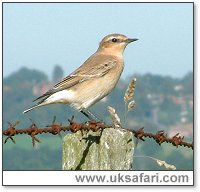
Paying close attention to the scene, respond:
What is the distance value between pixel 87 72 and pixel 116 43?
1.38 meters

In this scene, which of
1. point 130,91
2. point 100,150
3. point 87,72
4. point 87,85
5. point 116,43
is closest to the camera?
point 100,150

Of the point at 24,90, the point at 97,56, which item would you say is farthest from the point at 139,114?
the point at 97,56

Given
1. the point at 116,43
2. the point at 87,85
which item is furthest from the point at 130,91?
the point at 116,43

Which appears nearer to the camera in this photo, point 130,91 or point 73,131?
point 73,131

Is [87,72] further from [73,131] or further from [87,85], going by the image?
[73,131]

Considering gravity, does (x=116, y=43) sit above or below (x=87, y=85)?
above

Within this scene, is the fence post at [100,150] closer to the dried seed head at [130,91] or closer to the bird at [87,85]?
the dried seed head at [130,91]

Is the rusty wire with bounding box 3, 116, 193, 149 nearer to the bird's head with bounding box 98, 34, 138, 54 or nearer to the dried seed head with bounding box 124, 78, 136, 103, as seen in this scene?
the dried seed head with bounding box 124, 78, 136, 103

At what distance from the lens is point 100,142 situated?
6.64 metres

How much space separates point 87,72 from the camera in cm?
1105

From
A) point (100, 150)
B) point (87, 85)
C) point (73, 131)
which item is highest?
point (87, 85)

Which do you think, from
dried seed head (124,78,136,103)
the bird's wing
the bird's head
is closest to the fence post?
dried seed head (124,78,136,103)

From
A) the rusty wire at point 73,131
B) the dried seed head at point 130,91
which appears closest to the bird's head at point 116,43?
the rusty wire at point 73,131

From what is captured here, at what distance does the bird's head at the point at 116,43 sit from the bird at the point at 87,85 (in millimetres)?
478
